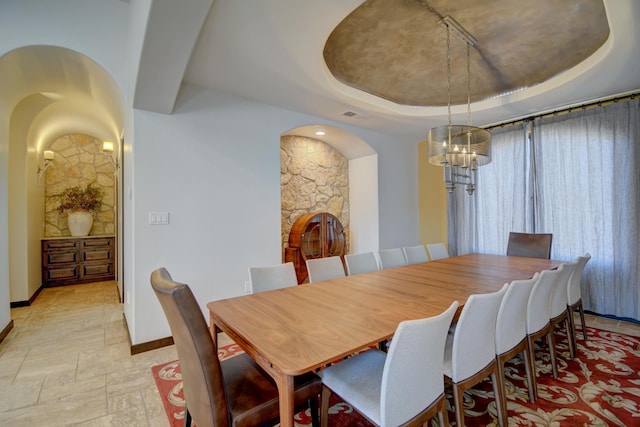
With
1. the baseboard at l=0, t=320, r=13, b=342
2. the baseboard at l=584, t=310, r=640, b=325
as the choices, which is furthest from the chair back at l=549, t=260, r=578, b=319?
the baseboard at l=0, t=320, r=13, b=342

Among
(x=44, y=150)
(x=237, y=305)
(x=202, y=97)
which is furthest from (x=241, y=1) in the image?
(x=44, y=150)

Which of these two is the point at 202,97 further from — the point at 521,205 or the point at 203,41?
the point at 521,205

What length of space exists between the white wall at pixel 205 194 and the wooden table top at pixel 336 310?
126 centimetres

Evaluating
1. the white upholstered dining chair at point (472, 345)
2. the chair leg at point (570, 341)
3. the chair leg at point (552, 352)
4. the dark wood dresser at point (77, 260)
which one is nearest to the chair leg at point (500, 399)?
the white upholstered dining chair at point (472, 345)

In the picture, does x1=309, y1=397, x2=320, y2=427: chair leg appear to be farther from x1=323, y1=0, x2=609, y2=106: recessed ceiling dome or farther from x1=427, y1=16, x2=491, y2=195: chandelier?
x1=323, y1=0, x2=609, y2=106: recessed ceiling dome

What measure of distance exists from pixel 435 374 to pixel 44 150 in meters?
6.79

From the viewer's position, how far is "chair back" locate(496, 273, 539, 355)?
4.88 feet

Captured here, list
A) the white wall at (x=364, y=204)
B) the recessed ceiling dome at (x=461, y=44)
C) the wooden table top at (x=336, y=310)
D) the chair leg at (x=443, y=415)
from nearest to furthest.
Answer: the wooden table top at (x=336, y=310)
the chair leg at (x=443, y=415)
the recessed ceiling dome at (x=461, y=44)
the white wall at (x=364, y=204)

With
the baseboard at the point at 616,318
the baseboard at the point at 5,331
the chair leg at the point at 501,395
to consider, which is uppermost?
the chair leg at the point at 501,395

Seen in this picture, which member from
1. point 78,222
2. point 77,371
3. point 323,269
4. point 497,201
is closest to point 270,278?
point 323,269

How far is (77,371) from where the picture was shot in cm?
221

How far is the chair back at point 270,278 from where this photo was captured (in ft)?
6.78

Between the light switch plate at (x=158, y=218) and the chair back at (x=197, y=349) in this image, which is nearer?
the chair back at (x=197, y=349)

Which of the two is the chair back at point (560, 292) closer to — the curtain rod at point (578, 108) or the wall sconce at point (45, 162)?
the curtain rod at point (578, 108)
